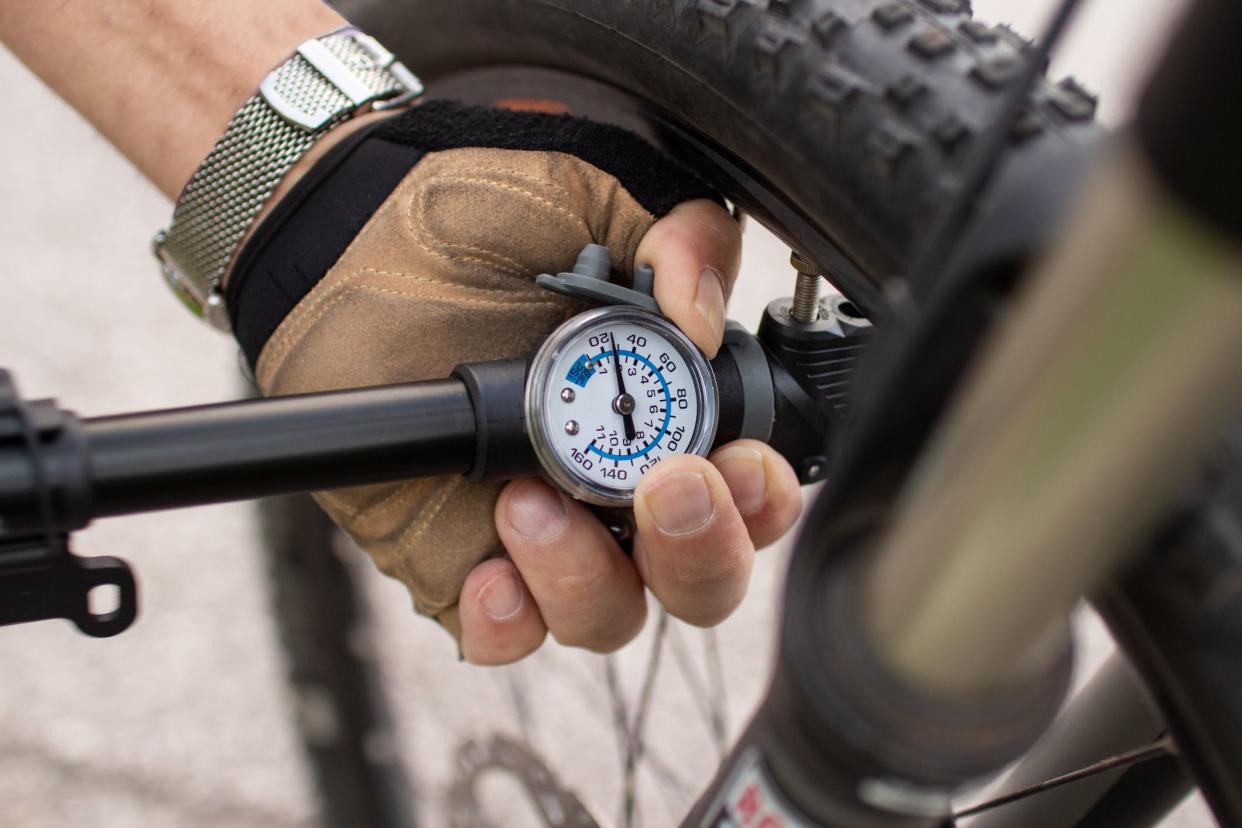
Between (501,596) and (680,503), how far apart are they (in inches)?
6.4

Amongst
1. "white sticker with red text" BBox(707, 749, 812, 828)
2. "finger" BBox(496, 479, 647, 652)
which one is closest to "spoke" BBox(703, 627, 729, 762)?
"finger" BBox(496, 479, 647, 652)

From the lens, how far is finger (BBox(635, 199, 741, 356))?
639mm

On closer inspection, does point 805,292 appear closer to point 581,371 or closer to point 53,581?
point 581,371

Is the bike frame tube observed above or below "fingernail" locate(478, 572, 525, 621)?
above

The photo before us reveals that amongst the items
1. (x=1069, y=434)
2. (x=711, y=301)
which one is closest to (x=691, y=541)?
(x=711, y=301)

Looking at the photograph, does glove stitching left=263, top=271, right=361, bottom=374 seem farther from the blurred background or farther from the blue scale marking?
the blurred background

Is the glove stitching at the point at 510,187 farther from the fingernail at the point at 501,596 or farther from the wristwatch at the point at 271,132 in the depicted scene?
the fingernail at the point at 501,596

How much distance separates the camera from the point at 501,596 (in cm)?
73

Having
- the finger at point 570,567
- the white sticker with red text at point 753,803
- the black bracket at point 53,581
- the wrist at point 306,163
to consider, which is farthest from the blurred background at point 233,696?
the white sticker with red text at point 753,803

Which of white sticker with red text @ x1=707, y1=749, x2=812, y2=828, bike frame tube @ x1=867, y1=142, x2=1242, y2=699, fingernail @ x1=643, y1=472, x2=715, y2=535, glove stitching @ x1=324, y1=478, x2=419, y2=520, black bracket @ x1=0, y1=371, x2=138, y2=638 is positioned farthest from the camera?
glove stitching @ x1=324, y1=478, x2=419, y2=520

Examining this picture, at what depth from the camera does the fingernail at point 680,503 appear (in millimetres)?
617

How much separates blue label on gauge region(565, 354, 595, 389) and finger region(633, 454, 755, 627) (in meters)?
0.06

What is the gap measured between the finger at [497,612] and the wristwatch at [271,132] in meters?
0.26

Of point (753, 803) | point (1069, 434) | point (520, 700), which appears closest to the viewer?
point (1069, 434)
